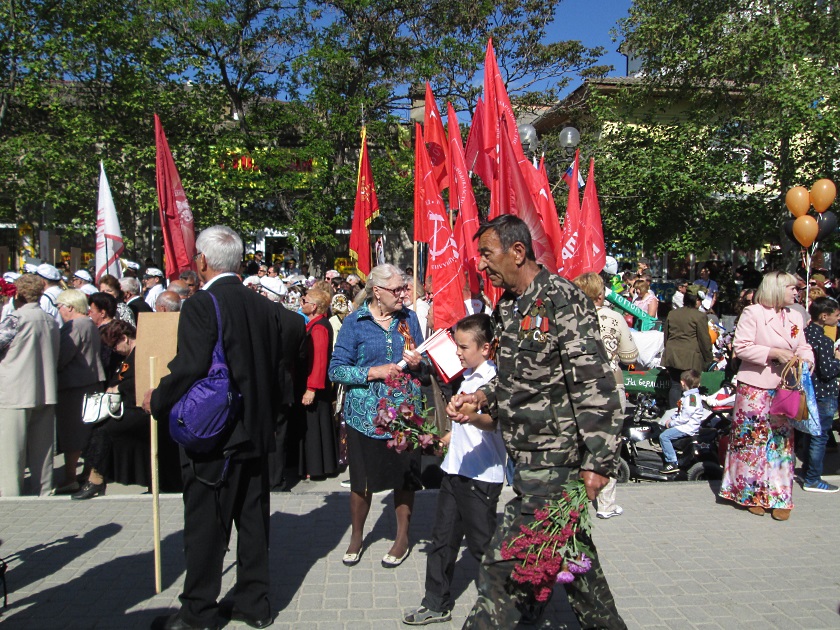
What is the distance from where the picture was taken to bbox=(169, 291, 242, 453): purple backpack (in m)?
3.57

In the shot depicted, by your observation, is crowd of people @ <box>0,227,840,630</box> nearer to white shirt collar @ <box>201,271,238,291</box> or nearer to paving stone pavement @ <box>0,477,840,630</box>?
white shirt collar @ <box>201,271,238,291</box>

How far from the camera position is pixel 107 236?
33.8 feet

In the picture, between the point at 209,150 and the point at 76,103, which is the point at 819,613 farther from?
the point at 76,103

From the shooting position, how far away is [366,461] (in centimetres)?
476

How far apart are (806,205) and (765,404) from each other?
724 centimetres

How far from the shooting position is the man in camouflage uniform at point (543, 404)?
9.62 feet

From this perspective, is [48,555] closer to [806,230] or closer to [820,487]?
[820,487]

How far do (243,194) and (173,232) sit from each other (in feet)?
50.9

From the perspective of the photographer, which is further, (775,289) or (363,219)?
(363,219)

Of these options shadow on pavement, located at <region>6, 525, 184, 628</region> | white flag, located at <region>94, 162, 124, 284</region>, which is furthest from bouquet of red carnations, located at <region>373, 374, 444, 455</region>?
white flag, located at <region>94, 162, 124, 284</region>

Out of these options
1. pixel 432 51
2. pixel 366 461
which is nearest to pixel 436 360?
pixel 366 461

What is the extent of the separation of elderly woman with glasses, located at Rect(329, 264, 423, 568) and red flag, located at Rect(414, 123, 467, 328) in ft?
5.10

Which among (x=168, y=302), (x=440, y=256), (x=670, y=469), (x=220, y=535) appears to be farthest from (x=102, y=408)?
(x=670, y=469)

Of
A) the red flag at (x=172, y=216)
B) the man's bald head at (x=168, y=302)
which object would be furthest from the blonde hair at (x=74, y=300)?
the red flag at (x=172, y=216)
